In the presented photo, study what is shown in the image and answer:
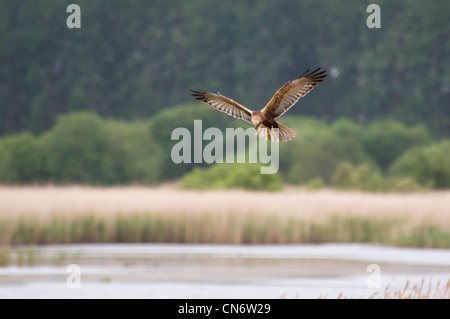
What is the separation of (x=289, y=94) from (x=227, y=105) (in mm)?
517

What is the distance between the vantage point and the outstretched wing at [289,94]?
326 inches

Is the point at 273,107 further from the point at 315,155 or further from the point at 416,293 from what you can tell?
the point at 315,155

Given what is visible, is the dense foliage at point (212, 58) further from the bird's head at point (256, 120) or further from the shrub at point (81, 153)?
the bird's head at point (256, 120)

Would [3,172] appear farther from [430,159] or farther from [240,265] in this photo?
[240,265]

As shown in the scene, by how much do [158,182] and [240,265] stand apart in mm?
24606

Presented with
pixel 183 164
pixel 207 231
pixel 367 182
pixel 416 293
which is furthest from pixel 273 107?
pixel 183 164

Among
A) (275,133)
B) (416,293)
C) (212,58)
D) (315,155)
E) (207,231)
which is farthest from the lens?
(212,58)

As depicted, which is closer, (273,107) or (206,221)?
(273,107)

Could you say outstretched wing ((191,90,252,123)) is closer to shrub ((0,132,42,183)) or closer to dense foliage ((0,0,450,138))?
shrub ((0,132,42,183))

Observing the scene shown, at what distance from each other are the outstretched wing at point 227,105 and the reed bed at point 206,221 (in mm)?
9861

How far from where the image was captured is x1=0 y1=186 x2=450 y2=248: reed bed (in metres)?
18.8

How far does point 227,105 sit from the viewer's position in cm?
864

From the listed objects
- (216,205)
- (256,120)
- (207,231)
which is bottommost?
(207,231)
